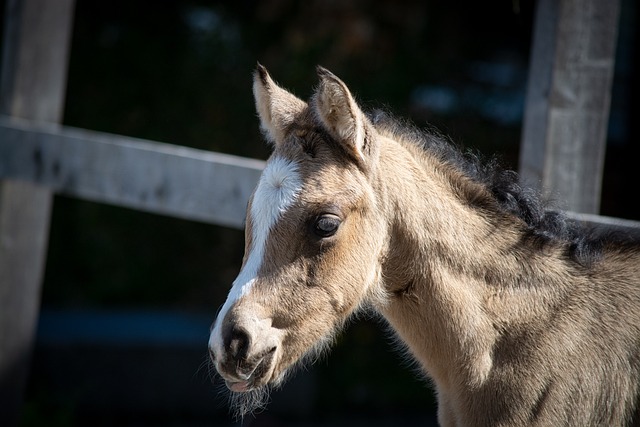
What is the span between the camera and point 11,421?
4168 mm

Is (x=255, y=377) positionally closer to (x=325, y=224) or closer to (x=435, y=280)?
(x=325, y=224)

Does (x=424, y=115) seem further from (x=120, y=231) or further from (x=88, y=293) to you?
(x=88, y=293)

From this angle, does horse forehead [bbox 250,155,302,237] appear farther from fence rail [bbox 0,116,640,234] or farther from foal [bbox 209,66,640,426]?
fence rail [bbox 0,116,640,234]

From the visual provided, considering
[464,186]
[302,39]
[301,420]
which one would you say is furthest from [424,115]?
[464,186]

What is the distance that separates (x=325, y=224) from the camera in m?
2.23

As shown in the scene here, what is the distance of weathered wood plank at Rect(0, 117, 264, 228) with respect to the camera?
3117 mm

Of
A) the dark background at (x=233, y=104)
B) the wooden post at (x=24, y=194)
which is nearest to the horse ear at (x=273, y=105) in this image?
the wooden post at (x=24, y=194)

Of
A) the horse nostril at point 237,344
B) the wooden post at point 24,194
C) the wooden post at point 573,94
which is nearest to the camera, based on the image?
the horse nostril at point 237,344

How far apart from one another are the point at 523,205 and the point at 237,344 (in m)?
1.06

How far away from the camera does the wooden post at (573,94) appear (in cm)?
273

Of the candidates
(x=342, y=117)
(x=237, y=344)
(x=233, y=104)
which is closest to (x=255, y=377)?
(x=237, y=344)

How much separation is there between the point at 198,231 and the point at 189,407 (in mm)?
1546

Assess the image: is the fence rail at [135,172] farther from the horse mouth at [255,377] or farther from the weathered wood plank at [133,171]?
the horse mouth at [255,377]

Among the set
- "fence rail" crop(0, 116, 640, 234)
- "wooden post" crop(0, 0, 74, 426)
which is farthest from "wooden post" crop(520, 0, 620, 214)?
"wooden post" crop(0, 0, 74, 426)
